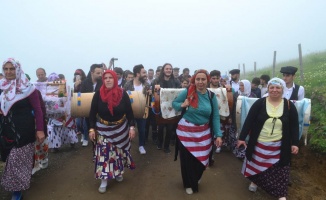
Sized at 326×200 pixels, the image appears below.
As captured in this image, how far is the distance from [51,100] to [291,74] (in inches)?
166

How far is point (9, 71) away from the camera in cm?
359

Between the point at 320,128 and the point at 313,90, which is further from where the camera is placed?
the point at 313,90

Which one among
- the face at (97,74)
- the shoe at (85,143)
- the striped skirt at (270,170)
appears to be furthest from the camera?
the shoe at (85,143)

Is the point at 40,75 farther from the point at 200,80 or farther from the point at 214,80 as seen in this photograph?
the point at 200,80

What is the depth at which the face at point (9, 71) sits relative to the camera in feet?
11.8

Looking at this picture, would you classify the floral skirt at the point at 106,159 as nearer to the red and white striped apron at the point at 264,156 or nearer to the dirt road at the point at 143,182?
the dirt road at the point at 143,182

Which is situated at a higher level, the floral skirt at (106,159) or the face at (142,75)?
the face at (142,75)

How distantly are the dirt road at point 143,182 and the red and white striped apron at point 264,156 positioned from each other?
1.51 ft

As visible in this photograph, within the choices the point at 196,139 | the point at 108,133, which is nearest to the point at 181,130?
the point at 196,139

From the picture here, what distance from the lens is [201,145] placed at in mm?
3916

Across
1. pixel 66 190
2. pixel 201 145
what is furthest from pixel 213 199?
pixel 66 190

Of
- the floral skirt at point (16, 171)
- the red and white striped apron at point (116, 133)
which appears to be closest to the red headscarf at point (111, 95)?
the red and white striped apron at point (116, 133)

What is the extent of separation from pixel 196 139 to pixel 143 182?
1248mm

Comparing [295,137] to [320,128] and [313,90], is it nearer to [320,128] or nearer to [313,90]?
[320,128]
